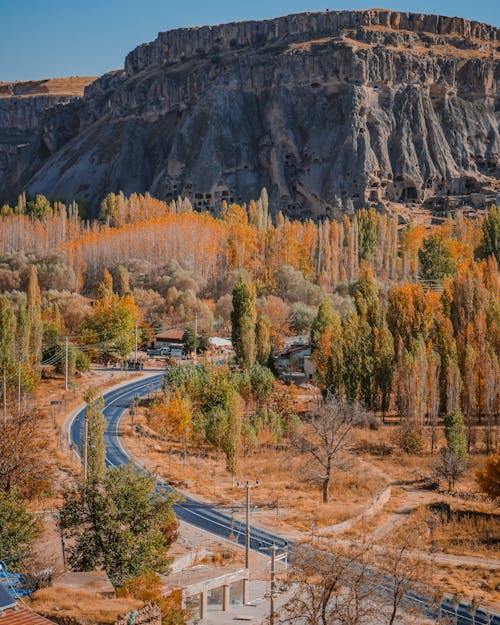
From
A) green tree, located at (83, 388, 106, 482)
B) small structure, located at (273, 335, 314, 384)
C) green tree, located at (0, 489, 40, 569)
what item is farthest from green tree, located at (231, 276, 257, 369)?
green tree, located at (0, 489, 40, 569)

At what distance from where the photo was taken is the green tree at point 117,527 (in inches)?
835

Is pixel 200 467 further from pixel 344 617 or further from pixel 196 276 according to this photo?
pixel 196 276

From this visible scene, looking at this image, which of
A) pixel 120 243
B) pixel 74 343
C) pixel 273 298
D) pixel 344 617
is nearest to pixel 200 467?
pixel 344 617

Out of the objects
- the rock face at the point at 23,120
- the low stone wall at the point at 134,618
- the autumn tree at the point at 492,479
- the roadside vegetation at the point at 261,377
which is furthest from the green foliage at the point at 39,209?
the low stone wall at the point at 134,618

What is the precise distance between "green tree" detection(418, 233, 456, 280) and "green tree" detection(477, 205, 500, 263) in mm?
2743

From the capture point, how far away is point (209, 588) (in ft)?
72.6

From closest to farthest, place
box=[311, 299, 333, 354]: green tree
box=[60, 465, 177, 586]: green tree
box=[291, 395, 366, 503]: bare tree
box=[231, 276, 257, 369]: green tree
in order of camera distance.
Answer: box=[60, 465, 177, 586]: green tree → box=[291, 395, 366, 503]: bare tree → box=[231, 276, 257, 369]: green tree → box=[311, 299, 333, 354]: green tree

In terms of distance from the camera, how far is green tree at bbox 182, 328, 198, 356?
57.7 metres

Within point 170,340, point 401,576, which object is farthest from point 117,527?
point 170,340

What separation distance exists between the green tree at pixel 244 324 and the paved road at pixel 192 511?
4.80m

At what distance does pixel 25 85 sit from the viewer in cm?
19712

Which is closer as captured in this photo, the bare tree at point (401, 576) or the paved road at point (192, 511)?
the bare tree at point (401, 576)

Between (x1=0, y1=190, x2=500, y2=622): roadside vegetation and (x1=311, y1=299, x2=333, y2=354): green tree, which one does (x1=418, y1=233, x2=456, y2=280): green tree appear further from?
(x1=311, y1=299, x2=333, y2=354): green tree

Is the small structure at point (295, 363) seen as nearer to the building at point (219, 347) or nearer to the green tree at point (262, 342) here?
the green tree at point (262, 342)
